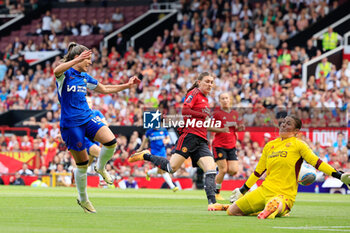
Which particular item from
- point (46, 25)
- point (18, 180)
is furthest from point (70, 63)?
point (46, 25)

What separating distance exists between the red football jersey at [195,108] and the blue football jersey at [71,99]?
2.04 m

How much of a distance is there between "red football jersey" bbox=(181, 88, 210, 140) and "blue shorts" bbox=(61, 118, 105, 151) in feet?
6.22

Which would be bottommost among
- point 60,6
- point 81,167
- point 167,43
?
point 81,167

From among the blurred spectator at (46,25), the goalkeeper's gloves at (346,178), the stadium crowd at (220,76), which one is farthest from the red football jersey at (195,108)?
the blurred spectator at (46,25)

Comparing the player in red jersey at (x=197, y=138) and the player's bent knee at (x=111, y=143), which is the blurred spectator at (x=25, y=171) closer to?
the player in red jersey at (x=197, y=138)

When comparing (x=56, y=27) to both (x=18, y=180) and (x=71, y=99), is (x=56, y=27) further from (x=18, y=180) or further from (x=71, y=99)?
(x=71, y=99)

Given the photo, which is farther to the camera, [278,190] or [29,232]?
[278,190]

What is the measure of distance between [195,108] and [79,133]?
2.40m

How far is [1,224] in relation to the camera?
8.76m

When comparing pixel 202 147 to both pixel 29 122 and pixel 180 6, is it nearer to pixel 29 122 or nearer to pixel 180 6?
pixel 29 122

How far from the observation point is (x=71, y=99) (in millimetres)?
10797

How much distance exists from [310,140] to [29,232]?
52.7 ft

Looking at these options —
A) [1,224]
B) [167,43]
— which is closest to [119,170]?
[167,43]

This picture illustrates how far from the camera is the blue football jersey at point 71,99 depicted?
10789 millimetres
